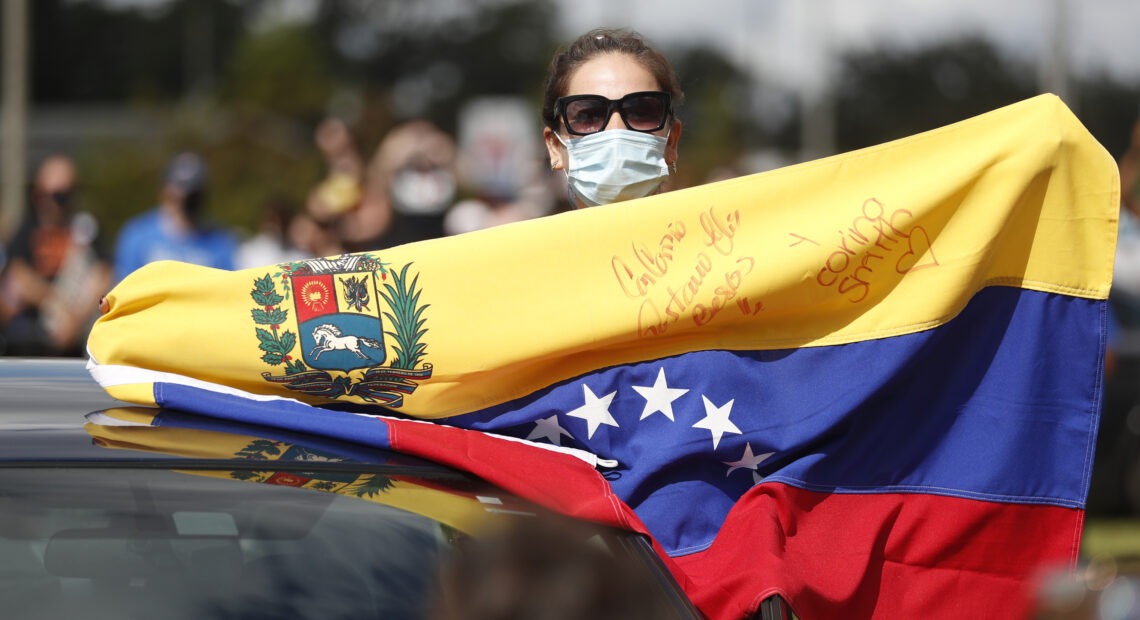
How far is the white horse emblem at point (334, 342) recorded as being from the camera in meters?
3.06

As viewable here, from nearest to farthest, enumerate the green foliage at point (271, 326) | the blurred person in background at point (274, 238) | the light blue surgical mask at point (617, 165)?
the green foliage at point (271, 326)
the light blue surgical mask at point (617, 165)
the blurred person in background at point (274, 238)

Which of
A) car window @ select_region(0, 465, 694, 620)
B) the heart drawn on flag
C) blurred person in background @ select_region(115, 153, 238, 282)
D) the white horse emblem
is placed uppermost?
blurred person in background @ select_region(115, 153, 238, 282)

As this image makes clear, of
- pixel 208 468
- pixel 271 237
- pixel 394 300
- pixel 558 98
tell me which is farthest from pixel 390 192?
pixel 208 468

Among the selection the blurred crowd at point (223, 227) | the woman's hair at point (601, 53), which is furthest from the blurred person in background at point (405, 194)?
the woman's hair at point (601, 53)

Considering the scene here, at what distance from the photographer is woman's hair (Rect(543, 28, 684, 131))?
155 inches

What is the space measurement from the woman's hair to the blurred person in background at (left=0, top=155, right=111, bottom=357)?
6.50 m

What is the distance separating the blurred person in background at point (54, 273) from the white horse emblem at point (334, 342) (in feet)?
23.7

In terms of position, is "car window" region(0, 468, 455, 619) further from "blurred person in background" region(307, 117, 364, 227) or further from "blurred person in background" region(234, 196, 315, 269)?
"blurred person in background" region(234, 196, 315, 269)

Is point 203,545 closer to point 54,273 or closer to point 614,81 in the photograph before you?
point 614,81

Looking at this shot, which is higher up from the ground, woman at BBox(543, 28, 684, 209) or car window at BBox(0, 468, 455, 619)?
woman at BBox(543, 28, 684, 209)

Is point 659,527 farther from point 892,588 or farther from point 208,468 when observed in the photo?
point 208,468

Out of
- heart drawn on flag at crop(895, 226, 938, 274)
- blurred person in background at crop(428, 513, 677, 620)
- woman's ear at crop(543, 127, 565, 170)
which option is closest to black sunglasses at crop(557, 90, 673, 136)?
woman's ear at crop(543, 127, 565, 170)

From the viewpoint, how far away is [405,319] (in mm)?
3119

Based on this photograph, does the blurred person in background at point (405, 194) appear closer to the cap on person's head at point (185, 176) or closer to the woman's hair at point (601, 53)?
the cap on person's head at point (185, 176)
